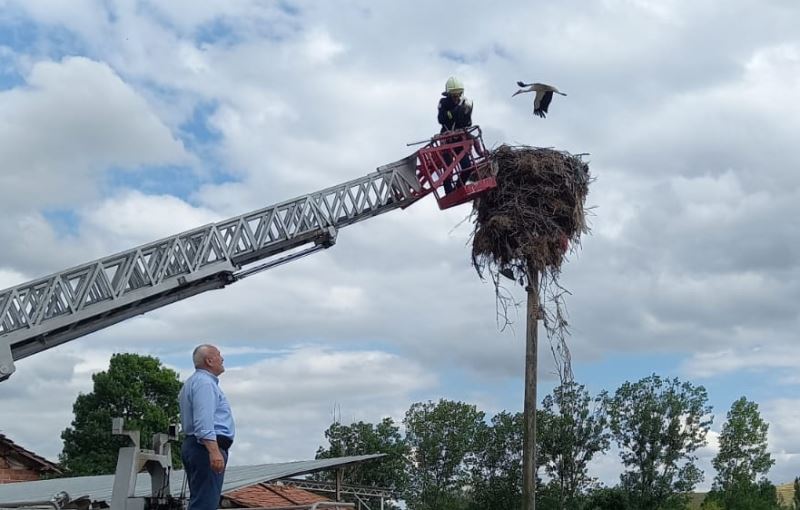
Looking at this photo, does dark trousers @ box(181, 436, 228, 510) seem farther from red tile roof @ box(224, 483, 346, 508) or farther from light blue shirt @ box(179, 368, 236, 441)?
red tile roof @ box(224, 483, 346, 508)

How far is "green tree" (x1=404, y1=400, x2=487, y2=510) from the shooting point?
50.3m

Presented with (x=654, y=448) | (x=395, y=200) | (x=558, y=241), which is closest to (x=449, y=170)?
(x=395, y=200)

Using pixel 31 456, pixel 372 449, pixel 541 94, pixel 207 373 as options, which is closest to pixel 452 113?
pixel 541 94

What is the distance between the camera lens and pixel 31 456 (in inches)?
1240

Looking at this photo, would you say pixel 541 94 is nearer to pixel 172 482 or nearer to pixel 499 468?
pixel 172 482

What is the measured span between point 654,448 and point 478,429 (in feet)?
31.5

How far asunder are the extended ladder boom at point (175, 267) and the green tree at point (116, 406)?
2990 cm

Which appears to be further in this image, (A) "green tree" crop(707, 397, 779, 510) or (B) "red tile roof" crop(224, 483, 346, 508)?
(A) "green tree" crop(707, 397, 779, 510)

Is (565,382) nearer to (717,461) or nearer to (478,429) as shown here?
(478,429)

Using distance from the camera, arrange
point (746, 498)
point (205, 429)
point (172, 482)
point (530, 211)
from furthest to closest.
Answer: point (746, 498) < point (530, 211) < point (172, 482) < point (205, 429)

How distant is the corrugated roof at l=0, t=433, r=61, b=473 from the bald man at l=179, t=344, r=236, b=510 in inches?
1029

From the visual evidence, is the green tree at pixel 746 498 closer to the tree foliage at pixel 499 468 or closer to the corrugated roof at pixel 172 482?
the tree foliage at pixel 499 468

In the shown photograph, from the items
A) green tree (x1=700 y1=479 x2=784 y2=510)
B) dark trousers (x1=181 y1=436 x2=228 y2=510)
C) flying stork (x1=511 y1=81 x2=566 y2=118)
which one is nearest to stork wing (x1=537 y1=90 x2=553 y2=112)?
flying stork (x1=511 y1=81 x2=566 y2=118)

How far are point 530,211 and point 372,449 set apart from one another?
98.2ft
